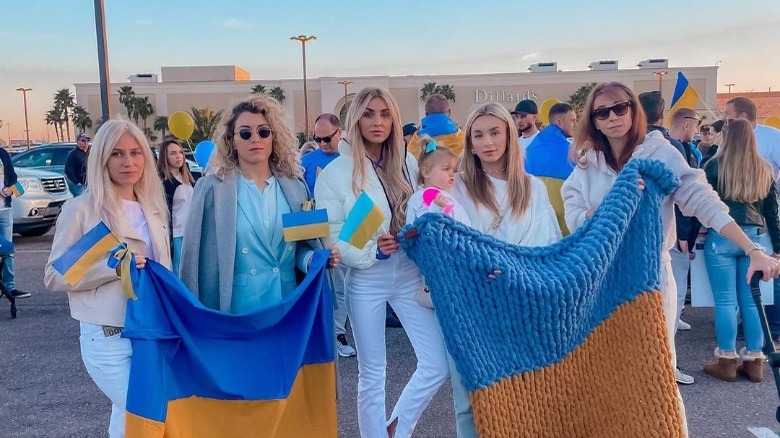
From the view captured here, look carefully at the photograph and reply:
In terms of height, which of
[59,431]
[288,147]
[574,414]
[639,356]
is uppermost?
[288,147]

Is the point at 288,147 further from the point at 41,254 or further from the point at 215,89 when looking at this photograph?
the point at 215,89

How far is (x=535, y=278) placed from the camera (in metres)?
2.74

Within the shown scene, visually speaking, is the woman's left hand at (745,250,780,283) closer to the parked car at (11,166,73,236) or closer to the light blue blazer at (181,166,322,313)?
the light blue blazer at (181,166,322,313)

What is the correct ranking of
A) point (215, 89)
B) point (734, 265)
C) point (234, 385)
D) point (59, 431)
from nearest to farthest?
1. point (234, 385)
2. point (59, 431)
3. point (734, 265)
4. point (215, 89)

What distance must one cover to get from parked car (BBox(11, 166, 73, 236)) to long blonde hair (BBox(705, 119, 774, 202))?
11.8 meters

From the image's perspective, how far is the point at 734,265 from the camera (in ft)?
16.3

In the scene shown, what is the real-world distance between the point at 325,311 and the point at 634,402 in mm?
1532

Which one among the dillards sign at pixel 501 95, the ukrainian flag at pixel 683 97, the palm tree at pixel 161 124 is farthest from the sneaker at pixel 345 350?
the palm tree at pixel 161 124

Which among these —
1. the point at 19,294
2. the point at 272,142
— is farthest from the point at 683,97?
the point at 19,294

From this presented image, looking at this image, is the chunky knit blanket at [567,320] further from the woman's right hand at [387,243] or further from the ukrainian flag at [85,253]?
the ukrainian flag at [85,253]

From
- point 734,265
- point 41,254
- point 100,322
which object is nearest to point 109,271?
point 100,322

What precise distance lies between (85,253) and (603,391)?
7.98 ft

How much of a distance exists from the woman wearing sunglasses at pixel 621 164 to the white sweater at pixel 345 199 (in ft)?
3.33

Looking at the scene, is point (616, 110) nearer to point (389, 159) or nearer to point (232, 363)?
point (389, 159)
